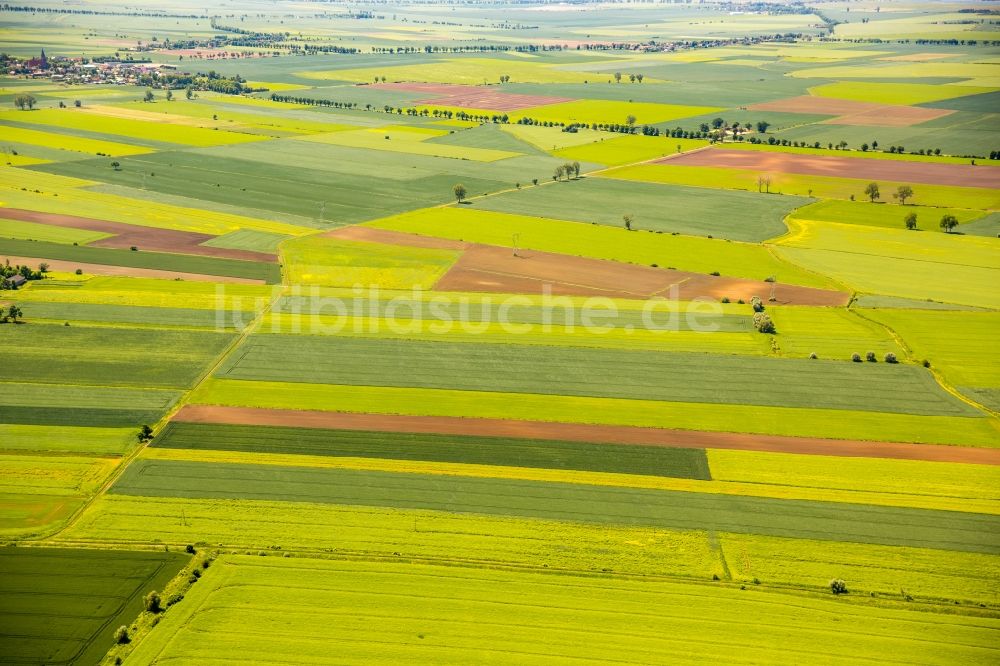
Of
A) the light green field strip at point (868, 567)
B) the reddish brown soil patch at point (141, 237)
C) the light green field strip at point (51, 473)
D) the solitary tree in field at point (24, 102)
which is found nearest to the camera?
the light green field strip at point (868, 567)

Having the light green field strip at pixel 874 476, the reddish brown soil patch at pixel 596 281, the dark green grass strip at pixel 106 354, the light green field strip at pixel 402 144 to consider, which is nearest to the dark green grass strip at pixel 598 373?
the dark green grass strip at pixel 106 354

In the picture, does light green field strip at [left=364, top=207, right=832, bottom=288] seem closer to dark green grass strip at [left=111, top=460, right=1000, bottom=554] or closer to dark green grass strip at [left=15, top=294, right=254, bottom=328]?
dark green grass strip at [left=15, top=294, right=254, bottom=328]

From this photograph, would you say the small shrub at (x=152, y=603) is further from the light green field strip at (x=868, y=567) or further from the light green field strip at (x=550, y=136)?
the light green field strip at (x=550, y=136)

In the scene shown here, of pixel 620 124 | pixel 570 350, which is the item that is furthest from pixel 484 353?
pixel 620 124

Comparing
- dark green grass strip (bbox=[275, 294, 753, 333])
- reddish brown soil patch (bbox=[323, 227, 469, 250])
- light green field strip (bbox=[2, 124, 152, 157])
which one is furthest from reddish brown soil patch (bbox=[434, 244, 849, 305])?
light green field strip (bbox=[2, 124, 152, 157])

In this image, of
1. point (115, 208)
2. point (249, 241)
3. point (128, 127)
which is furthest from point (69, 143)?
point (249, 241)

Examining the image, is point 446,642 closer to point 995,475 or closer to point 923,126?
point 995,475

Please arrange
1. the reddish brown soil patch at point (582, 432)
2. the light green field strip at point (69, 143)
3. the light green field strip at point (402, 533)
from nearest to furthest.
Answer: the light green field strip at point (402, 533) < the reddish brown soil patch at point (582, 432) < the light green field strip at point (69, 143)

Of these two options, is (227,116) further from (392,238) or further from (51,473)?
(51,473)
